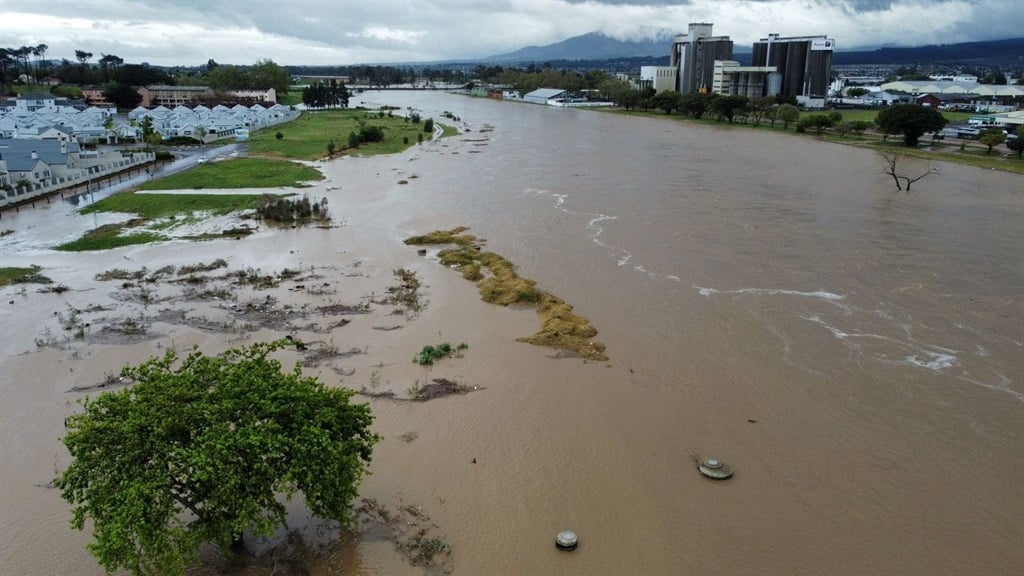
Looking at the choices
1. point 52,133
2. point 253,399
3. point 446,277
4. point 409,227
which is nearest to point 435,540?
point 253,399

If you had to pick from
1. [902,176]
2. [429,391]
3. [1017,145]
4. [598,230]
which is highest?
[1017,145]

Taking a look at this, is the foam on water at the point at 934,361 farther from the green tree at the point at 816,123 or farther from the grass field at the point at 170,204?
the green tree at the point at 816,123

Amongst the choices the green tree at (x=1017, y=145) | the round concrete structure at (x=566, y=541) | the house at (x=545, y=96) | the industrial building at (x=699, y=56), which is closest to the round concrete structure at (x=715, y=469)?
the round concrete structure at (x=566, y=541)

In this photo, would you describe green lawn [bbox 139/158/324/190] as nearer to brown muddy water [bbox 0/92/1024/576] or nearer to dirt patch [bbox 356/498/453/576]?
brown muddy water [bbox 0/92/1024/576]

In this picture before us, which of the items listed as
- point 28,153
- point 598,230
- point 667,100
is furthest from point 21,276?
point 667,100

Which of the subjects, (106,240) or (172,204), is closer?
(106,240)

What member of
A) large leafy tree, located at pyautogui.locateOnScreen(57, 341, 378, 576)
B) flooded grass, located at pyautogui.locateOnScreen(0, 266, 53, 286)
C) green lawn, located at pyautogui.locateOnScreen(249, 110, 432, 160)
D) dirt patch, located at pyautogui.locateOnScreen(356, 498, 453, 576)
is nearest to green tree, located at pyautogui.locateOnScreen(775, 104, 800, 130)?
green lawn, located at pyautogui.locateOnScreen(249, 110, 432, 160)

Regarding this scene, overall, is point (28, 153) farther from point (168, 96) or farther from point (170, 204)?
point (168, 96)
